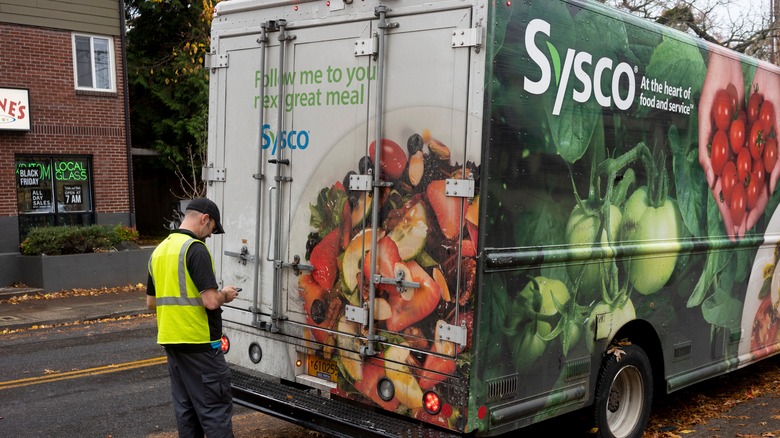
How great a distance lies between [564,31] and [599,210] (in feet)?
4.04

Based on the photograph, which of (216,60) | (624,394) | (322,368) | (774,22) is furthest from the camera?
(774,22)

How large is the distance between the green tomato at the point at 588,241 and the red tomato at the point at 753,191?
2.13m

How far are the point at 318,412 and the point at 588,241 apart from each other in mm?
2096

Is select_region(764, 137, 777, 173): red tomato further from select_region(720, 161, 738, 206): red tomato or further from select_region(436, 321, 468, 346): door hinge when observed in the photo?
select_region(436, 321, 468, 346): door hinge

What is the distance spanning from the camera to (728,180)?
671 cm

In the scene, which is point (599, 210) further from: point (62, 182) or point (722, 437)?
point (62, 182)

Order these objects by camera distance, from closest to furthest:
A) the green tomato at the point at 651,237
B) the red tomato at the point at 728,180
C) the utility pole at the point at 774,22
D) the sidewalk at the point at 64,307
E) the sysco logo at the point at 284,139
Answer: the sysco logo at the point at 284,139, the green tomato at the point at 651,237, the red tomato at the point at 728,180, the sidewalk at the point at 64,307, the utility pole at the point at 774,22

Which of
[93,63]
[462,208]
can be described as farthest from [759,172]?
[93,63]

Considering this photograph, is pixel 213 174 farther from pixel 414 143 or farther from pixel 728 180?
pixel 728 180

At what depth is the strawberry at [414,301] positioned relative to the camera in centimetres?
473

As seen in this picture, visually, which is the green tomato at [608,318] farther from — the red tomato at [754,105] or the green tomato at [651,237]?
the red tomato at [754,105]

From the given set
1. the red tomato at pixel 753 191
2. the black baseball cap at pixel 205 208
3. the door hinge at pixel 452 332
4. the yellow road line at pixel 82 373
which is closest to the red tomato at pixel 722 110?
the red tomato at pixel 753 191

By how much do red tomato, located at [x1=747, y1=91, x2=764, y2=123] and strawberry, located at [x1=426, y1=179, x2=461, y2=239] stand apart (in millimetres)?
3627

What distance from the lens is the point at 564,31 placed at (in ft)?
16.3
